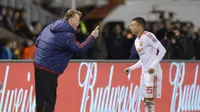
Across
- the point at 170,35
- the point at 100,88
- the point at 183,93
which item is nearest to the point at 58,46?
the point at 100,88

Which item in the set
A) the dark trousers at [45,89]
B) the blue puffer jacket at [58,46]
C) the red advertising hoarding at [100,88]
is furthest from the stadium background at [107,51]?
the blue puffer jacket at [58,46]

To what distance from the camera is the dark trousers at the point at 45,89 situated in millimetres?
10586

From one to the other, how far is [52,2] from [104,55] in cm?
882

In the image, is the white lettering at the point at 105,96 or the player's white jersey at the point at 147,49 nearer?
the player's white jersey at the point at 147,49

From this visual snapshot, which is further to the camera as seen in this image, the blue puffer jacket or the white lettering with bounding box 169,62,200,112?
the white lettering with bounding box 169,62,200,112

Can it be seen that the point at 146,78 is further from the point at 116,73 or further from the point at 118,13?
the point at 118,13

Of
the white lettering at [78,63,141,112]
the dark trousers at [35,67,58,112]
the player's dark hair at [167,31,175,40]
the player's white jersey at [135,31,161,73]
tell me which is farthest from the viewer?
the player's dark hair at [167,31,175,40]

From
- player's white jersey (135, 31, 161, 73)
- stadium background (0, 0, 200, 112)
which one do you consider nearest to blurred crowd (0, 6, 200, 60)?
stadium background (0, 0, 200, 112)

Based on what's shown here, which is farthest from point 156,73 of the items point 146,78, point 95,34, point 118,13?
point 118,13

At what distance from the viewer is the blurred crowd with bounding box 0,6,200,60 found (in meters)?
15.9

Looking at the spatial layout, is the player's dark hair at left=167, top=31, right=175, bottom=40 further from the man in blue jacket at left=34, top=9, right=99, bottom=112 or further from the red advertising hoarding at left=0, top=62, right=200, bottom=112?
the man in blue jacket at left=34, top=9, right=99, bottom=112

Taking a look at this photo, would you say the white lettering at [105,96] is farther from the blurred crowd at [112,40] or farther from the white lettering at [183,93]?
the blurred crowd at [112,40]

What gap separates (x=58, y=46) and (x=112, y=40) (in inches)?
313

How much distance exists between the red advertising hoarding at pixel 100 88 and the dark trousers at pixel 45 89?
1.70 m
